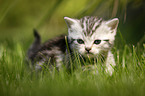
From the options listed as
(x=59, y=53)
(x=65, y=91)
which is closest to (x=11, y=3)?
(x=59, y=53)

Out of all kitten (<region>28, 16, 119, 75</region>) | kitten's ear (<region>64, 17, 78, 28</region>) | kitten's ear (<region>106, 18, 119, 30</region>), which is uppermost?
kitten's ear (<region>64, 17, 78, 28</region>)

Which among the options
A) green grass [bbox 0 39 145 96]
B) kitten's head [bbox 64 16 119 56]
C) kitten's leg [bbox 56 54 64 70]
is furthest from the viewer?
kitten's leg [bbox 56 54 64 70]

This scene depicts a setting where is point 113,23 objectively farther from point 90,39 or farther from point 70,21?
point 70,21

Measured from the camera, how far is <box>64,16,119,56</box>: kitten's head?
1.42m

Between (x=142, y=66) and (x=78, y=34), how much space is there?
0.53 m

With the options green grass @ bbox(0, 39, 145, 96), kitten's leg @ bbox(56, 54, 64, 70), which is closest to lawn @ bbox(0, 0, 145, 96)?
green grass @ bbox(0, 39, 145, 96)

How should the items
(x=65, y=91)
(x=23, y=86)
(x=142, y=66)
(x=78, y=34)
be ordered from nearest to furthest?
(x=65, y=91) < (x=23, y=86) < (x=142, y=66) < (x=78, y=34)

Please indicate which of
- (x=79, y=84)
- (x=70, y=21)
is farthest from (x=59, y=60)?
(x=79, y=84)

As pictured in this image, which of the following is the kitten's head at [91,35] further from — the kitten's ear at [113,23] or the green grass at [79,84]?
the green grass at [79,84]

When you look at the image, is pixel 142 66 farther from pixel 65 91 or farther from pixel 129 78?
pixel 65 91

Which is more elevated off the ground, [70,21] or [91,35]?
[70,21]

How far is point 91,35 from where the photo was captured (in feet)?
4.71

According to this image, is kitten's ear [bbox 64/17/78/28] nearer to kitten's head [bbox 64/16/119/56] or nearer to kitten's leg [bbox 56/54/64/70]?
kitten's head [bbox 64/16/119/56]

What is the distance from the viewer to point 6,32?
3.74 meters
